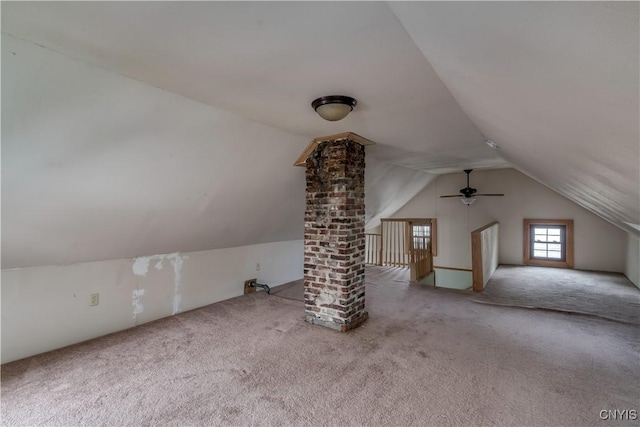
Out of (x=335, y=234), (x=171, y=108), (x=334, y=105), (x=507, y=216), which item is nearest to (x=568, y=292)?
(x=507, y=216)

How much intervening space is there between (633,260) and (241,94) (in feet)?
23.4

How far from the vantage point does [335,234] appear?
3.37 metres

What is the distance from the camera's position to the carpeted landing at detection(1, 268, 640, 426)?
1993 millimetres

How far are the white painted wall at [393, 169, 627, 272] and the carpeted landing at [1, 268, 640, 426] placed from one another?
3682 millimetres

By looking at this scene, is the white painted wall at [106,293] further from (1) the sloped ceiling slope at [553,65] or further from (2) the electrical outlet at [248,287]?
(1) the sloped ceiling slope at [553,65]

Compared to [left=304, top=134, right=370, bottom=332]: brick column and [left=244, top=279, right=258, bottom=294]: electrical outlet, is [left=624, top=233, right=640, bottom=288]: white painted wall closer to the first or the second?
[left=304, top=134, right=370, bottom=332]: brick column

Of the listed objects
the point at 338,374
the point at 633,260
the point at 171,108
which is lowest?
the point at 338,374

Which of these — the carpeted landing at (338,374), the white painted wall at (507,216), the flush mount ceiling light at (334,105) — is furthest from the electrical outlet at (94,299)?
the white painted wall at (507,216)

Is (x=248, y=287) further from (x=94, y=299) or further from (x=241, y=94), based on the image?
(x=241, y=94)

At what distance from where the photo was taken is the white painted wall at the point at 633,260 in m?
4.97

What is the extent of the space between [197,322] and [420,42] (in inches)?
145

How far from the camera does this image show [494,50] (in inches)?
45.5

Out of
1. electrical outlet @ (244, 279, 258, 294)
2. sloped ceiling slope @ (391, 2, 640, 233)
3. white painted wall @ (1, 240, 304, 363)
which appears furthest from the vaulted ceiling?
electrical outlet @ (244, 279, 258, 294)

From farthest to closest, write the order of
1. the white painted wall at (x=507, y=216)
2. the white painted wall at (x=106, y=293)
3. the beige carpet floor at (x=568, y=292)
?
the white painted wall at (x=507, y=216) < the beige carpet floor at (x=568, y=292) < the white painted wall at (x=106, y=293)
